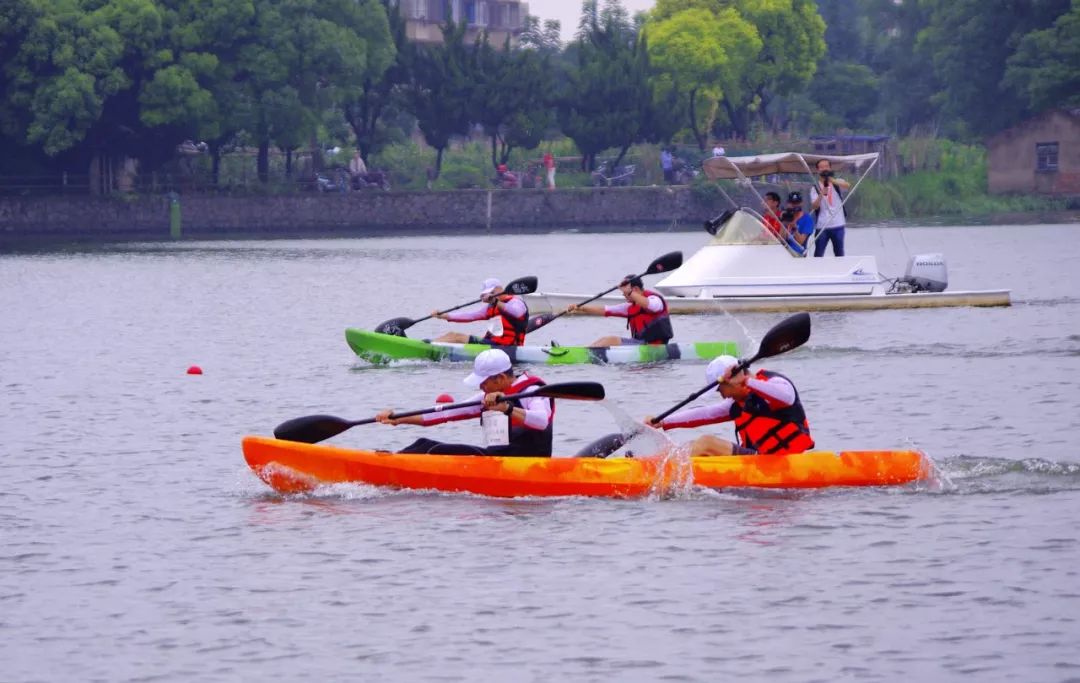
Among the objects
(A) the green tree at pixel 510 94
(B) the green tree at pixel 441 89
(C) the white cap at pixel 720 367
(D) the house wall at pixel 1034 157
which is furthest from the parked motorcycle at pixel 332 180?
(C) the white cap at pixel 720 367

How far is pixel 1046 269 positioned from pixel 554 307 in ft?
70.2

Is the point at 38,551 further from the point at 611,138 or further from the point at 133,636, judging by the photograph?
the point at 611,138

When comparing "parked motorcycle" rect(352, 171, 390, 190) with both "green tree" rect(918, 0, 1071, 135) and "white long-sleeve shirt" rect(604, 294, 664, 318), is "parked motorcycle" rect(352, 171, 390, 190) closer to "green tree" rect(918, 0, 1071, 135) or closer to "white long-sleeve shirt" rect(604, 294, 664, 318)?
"green tree" rect(918, 0, 1071, 135)

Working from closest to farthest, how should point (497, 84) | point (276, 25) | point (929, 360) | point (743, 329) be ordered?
1. point (929, 360)
2. point (743, 329)
3. point (276, 25)
4. point (497, 84)

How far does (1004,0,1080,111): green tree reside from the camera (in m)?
83.6

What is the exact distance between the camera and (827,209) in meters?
33.8

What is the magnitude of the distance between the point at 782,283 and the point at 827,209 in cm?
156

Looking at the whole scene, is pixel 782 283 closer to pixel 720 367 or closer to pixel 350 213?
pixel 720 367

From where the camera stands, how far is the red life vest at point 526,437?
16859 millimetres

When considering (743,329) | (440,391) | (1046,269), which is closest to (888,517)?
(440,391)

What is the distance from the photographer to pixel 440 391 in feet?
83.6

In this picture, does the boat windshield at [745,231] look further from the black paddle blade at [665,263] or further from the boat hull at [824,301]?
the black paddle blade at [665,263]

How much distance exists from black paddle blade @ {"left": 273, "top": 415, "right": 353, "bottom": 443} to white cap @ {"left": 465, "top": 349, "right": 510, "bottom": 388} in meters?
1.71

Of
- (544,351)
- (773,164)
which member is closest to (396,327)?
(544,351)
